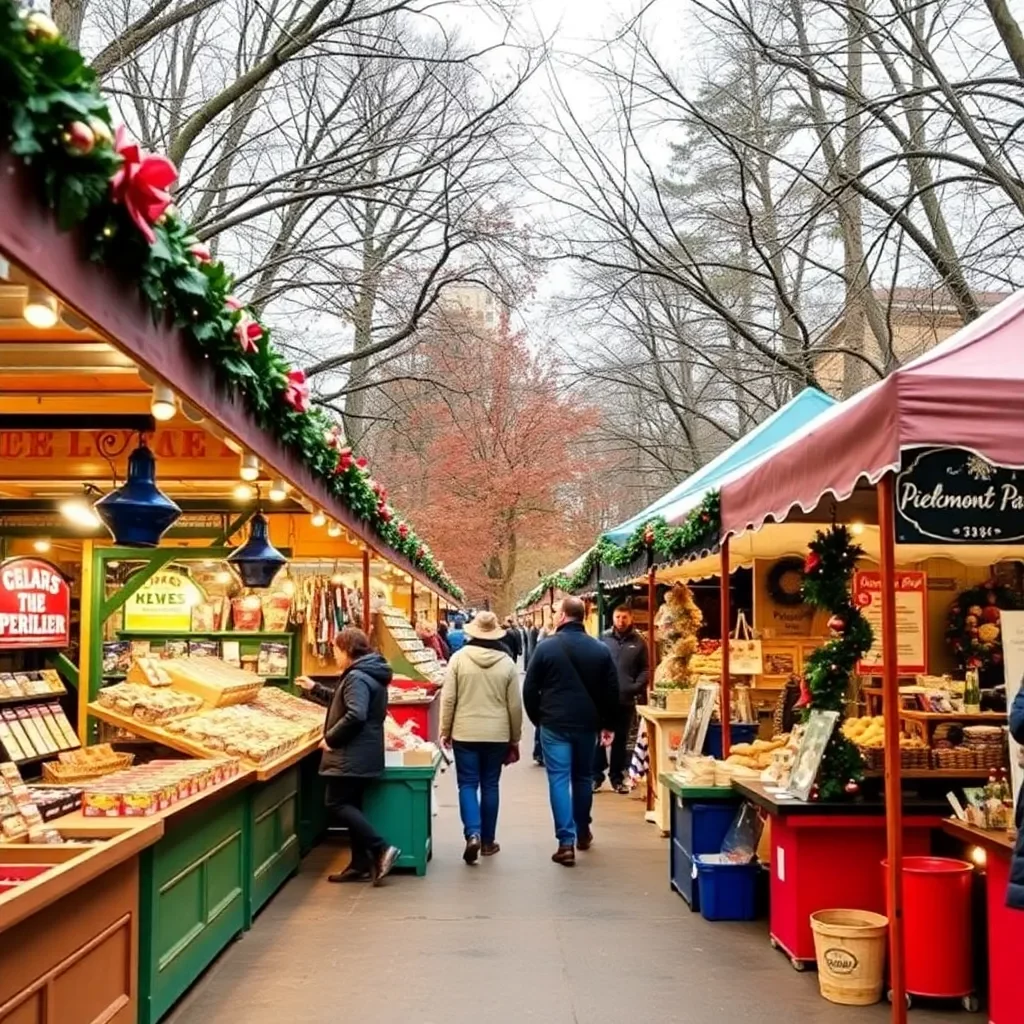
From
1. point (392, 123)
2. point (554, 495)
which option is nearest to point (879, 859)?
point (392, 123)

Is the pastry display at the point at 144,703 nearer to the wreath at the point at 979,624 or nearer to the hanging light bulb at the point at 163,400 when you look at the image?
the hanging light bulb at the point at 163,400

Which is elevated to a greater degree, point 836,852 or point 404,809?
point 836,852

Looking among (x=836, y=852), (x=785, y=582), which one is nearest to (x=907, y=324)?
(x=785, y=582)

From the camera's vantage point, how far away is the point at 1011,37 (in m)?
10.1

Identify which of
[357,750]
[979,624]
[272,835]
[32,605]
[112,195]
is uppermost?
[112,195]

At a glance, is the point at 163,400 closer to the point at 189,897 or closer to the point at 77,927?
the point at 77,927

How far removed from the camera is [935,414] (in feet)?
14.3

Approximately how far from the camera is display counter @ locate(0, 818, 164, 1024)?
345cm

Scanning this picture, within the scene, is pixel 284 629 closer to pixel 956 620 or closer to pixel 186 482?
pixel 186 482

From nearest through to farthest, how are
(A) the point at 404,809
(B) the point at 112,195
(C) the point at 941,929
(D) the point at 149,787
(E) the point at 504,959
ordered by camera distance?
(B) the point at 112,195
(D) the point at 149,787
(C) the point at 941,929
(E) the point at 504,959
(A) the point at 404,809

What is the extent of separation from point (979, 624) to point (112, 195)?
937 cm

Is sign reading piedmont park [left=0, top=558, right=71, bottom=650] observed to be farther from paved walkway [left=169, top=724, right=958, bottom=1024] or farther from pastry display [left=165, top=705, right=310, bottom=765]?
paved walkway [left=169, top=724, right=958, bottom=1024]

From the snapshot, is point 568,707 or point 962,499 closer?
point 962,499

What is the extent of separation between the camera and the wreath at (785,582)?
38.2 ft
